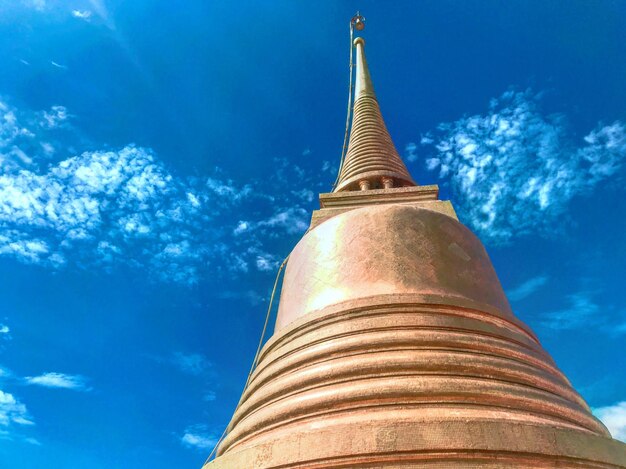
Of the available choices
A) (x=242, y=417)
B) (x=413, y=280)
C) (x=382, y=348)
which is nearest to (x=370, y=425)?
(x=382, y=348)

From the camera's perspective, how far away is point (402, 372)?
2695 mm

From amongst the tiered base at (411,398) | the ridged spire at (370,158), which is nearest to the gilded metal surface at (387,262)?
the tiered base at (411,398)

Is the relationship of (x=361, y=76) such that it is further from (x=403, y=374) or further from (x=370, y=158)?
(x=403, y=374)

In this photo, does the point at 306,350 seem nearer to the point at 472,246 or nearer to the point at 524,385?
the point at 524,385

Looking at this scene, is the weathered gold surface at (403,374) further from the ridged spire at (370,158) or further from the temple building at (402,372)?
the ridged spire at (370,158)

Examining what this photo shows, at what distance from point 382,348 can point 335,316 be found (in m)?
0.55

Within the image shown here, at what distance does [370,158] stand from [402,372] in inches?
234

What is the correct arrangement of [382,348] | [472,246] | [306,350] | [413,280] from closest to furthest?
[382,348]
[306,350]
[413,280]
[472,246]

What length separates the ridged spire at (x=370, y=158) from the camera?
7.74m

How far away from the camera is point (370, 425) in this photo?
2.20 metres

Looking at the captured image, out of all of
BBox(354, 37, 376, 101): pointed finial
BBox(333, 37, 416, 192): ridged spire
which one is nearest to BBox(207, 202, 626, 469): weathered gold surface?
BBox(333, 37, 416, 192): ridged spire

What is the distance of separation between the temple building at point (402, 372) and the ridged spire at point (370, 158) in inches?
122

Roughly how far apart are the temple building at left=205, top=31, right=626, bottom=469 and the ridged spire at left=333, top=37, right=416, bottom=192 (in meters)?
3.11

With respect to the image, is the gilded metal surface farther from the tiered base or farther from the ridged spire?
the ridged spire
